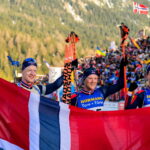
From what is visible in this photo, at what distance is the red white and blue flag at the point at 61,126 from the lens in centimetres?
359

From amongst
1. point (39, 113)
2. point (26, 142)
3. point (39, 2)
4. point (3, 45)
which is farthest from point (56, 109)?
point (39, 2)

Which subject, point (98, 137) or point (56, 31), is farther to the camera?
point (56, 31)

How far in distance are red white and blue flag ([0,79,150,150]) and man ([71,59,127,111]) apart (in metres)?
0.72

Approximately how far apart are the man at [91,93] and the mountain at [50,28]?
6863cm

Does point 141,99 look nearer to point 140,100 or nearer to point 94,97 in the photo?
point 140,100

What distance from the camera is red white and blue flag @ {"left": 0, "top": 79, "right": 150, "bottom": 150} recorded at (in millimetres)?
3592

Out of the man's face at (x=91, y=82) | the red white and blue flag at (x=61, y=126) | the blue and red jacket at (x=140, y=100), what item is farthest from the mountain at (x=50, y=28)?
the red white and blue flag at (x=61, y=126)

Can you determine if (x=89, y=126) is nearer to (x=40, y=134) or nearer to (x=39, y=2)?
(x=40, y=134)

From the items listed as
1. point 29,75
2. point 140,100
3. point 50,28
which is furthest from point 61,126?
point 50,28

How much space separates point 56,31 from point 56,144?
11716 cm

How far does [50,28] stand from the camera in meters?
120

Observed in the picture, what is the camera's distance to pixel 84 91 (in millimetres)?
4660

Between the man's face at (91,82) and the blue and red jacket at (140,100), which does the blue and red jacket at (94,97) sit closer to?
the man's face at (91,82)

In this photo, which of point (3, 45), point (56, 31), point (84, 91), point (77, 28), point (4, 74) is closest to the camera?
point (84, 91)
